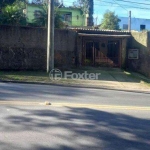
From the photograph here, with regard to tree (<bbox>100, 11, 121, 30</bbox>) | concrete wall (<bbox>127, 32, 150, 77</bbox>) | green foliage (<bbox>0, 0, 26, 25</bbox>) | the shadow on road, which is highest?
tree (<bbox>100, 11, 121, 30</bbox>)

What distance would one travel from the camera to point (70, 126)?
6.65 m

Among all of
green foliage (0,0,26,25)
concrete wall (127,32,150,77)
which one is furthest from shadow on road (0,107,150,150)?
green foliage (0,0,26,25)

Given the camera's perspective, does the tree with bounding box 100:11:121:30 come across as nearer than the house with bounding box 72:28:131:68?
No

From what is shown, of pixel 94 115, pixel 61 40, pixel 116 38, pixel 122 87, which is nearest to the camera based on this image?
pixel 94 115

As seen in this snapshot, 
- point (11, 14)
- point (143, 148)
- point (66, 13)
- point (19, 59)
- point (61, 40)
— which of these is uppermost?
point (66, 13)

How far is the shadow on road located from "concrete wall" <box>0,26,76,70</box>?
1221 cm

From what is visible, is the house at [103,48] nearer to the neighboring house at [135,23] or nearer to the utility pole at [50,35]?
the utility pole at [50,35]

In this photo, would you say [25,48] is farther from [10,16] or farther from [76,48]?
[76,48]

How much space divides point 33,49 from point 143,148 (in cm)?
1569

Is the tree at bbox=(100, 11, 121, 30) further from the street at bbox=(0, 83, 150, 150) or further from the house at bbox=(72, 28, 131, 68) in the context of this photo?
the street at bbox=(0, 83, 150, 150)

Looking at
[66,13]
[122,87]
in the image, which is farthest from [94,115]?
[66,13]

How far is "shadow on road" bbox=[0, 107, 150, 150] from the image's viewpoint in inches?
217

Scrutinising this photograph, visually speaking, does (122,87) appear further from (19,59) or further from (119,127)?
(119,127)

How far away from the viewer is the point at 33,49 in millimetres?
20453
